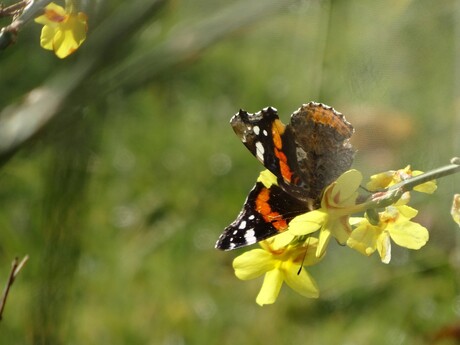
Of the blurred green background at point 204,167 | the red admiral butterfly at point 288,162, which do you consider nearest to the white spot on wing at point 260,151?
the red admiral butterfly at point 288,162

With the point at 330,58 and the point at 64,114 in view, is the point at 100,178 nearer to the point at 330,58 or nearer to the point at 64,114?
the point at 330,58

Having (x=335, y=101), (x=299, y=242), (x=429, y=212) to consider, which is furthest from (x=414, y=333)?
(x=299, y=242)

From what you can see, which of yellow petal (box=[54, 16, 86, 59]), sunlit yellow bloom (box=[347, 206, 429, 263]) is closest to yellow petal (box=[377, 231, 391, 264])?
sunlit yellow bloom (box=[347, 206, 429, 263])

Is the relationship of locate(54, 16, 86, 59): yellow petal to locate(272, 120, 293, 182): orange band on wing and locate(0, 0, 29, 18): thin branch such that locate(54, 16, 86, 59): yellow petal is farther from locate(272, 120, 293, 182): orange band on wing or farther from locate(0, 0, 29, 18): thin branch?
locate(272, 120, 293, 182): orange band on wing

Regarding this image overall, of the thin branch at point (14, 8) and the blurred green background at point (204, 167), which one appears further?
the blurred green background at point (204, 167)

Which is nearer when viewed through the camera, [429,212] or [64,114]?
[64,114]

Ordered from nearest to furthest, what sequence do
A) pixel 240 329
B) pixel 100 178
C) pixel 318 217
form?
pixel 318 217 < pixel 240 329 < pixel 100 178

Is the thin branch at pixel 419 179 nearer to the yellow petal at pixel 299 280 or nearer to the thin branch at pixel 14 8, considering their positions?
the yellow petal at pixel 299 280
